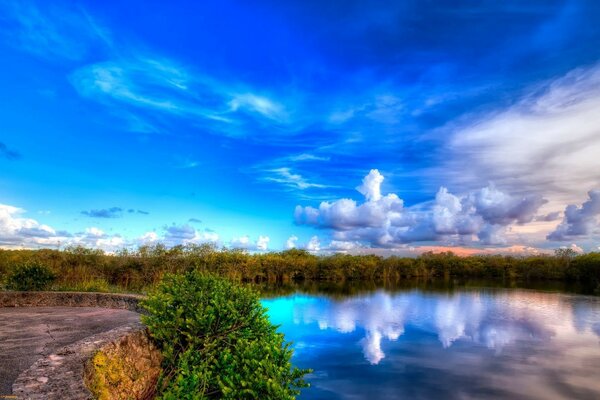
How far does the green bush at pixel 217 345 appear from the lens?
3.90m

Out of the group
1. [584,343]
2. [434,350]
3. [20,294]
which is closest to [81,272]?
[20,294]

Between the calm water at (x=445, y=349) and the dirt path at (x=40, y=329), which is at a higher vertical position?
the dirt path at (x=40, y=329)

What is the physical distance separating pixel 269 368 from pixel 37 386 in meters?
2.00

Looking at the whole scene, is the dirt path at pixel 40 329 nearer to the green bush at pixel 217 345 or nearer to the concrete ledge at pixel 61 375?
the concrete ledge at pixel 61 375

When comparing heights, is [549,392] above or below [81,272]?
below

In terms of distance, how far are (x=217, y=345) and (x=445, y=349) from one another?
14772 mm

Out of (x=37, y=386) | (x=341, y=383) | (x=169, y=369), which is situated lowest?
(x=341, y=383)

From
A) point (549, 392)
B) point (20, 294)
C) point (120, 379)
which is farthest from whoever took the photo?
point (549, 392)

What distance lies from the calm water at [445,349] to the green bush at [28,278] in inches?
353

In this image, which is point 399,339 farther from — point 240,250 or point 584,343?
point 240,250

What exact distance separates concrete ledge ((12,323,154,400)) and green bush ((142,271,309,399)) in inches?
23.9

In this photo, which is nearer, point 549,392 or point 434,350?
point 549,392

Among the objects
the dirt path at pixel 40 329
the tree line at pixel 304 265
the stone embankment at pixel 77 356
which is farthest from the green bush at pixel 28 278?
the tree line at pixel 304 265

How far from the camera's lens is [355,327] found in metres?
20.7
